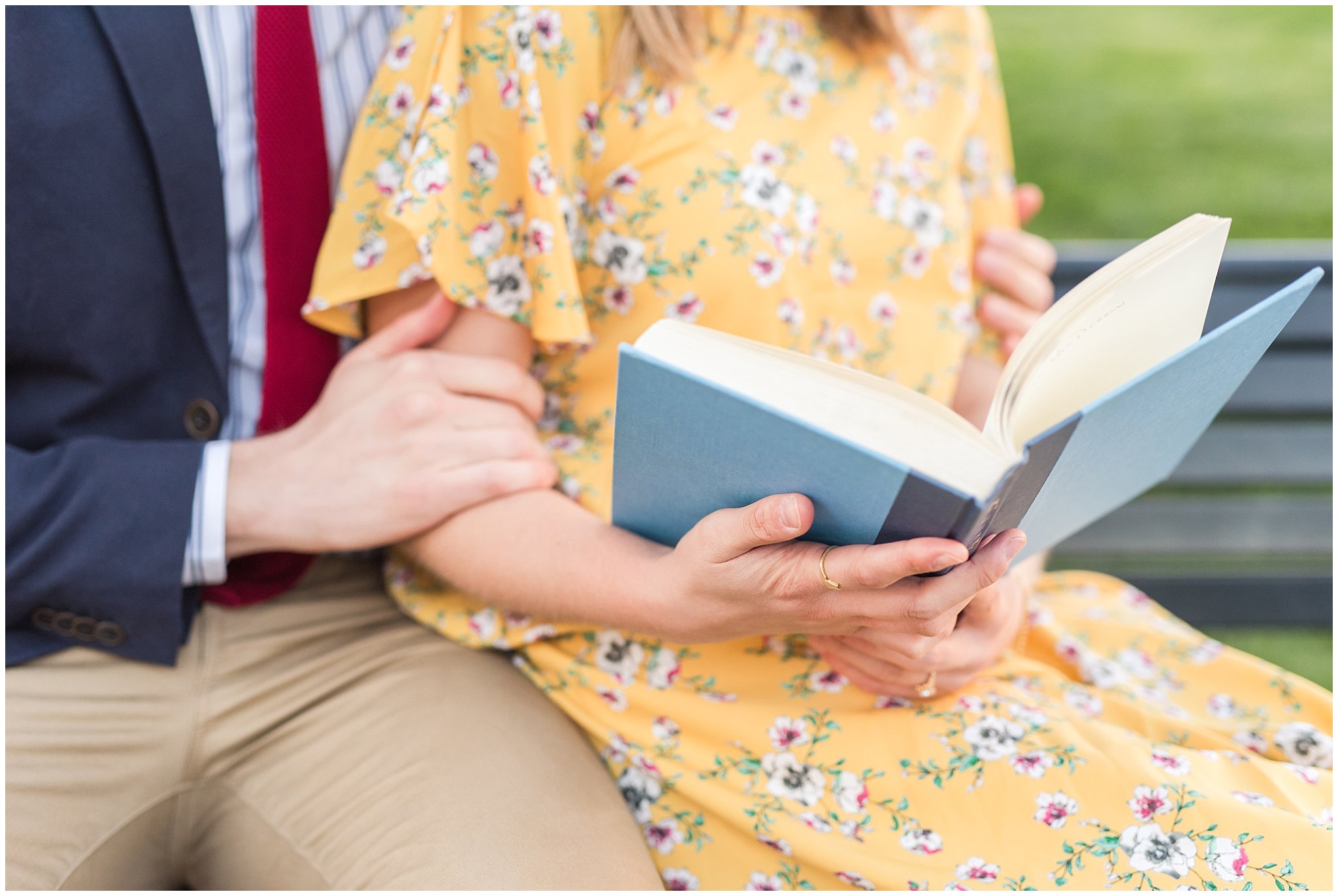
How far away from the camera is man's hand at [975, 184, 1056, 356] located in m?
1.54

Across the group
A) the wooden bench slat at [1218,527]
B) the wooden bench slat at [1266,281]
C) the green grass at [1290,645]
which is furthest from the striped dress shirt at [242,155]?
the green grass at [1290,645]

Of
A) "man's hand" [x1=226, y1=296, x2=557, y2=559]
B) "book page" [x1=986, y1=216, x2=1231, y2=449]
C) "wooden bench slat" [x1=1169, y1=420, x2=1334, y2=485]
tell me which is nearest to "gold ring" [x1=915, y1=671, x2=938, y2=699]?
"book page" [x1=986, y1=216, x2=1231, y2=449]

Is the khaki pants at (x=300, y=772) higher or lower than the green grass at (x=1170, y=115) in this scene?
lower

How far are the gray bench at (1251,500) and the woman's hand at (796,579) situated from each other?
1.24m

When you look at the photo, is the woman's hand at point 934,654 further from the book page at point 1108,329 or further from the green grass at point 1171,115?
the green grass at point 1171,115

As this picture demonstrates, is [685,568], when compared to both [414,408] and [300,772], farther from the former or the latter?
[300,772]

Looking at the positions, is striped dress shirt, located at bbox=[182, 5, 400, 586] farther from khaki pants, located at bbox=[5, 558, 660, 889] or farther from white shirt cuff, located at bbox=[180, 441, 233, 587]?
khaki pants, located at bbox=[5, 558, 660, 889]

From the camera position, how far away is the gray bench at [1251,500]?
1.95 metres

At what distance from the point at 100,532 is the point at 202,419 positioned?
0.18 meters

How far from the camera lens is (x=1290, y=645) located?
7.51 ft

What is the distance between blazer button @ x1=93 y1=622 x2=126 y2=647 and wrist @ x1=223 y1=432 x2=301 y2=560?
15 cm

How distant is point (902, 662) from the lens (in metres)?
1.09

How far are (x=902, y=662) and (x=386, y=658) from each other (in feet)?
2.06

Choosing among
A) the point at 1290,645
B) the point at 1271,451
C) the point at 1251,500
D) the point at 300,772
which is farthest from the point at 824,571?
the point at 1290,645
